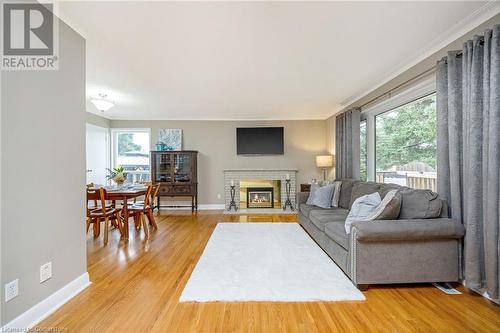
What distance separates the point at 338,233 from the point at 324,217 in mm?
727

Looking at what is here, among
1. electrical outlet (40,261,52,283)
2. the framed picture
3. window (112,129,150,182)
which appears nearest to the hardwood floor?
electrical outlet (40,261,52,283)

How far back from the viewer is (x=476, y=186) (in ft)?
6.64

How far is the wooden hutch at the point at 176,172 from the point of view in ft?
20.2

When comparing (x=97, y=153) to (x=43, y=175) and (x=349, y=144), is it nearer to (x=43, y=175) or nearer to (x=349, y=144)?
(x=43, y=175)

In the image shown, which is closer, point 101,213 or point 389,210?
point 389,210

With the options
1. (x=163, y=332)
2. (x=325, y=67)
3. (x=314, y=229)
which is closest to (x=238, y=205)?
(x=314, y=229)

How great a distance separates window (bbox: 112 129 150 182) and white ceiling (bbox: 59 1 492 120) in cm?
240

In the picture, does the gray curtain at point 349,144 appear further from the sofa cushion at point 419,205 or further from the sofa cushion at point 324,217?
the sofa cushion at point 419,205

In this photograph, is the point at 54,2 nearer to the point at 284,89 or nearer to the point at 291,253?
the point at 284,89

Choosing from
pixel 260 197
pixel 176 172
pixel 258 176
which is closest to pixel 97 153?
pixel 176 172

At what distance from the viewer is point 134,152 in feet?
21.9

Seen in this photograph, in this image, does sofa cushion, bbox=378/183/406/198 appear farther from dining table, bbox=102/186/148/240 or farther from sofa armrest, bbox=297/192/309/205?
dining table, bbox=102/186/148/240

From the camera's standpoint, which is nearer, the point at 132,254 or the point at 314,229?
the point at 132,254

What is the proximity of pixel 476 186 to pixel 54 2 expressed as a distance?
3.91 m
